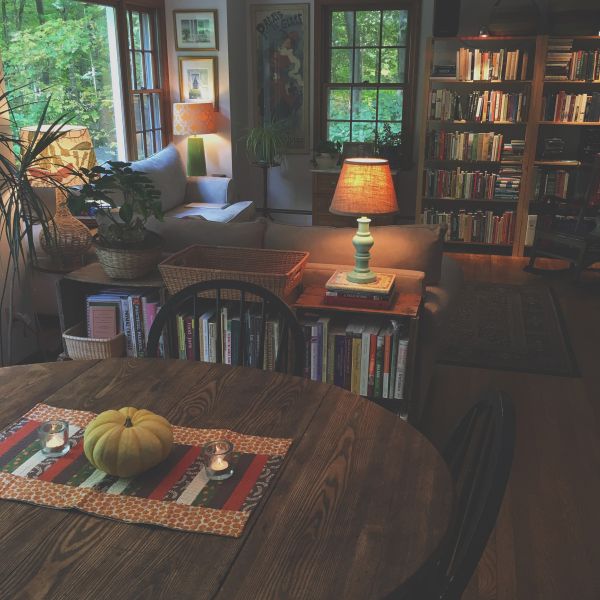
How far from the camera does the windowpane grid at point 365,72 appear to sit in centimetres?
626

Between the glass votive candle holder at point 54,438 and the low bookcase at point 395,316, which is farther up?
the glass votive candle holder at point 54,438

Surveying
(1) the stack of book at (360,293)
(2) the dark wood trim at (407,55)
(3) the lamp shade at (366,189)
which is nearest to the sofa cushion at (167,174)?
(2) the dark wood trim at (407,55)

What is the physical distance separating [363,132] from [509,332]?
3156 millimetres

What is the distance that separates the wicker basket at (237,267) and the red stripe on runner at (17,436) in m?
1.22

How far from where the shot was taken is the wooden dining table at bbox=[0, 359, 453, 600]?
3.36ft

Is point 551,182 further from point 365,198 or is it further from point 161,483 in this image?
point 161,483

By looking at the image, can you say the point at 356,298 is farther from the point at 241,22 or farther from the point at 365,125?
the point at 241,22

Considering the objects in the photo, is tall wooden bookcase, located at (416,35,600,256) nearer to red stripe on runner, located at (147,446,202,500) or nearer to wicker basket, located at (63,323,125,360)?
wicker basket, located at (63,323,125,360)

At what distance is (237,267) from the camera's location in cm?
298

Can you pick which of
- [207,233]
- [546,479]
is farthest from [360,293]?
[546,479]

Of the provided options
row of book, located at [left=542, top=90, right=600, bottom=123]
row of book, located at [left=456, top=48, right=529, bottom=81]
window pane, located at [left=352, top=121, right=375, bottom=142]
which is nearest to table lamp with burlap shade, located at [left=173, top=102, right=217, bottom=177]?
window pane, located at [left=352, top=121, right=375, bottom=142]

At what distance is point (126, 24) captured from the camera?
5.41m

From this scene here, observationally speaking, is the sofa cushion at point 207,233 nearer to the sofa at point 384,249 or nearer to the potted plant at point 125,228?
the sofa at point 384,249

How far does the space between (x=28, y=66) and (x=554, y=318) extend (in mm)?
3801
